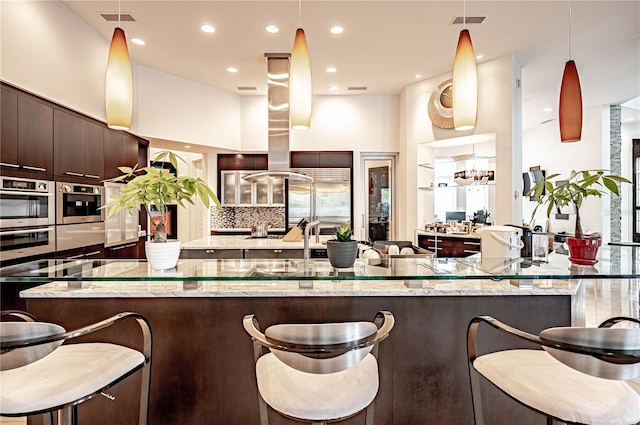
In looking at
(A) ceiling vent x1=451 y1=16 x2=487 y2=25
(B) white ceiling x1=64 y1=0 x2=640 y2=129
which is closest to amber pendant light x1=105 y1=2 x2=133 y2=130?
(B) white ceiling x1=64 y1=0 x2=640 y2=129

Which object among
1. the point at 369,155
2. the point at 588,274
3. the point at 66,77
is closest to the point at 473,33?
the point at 369,155

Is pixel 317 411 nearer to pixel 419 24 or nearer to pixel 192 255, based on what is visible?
pixel 192 255

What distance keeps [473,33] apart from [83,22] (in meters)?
4.33

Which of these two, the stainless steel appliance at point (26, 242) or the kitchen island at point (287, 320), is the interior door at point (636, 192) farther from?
the stainless steel appliance at point (26, 242)

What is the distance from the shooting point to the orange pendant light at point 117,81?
1918 mm

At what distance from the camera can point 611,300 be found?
4.82 m

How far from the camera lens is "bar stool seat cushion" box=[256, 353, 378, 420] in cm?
116

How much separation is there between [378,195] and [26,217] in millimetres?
5070

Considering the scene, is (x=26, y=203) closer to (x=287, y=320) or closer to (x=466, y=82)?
(x=287, y=320)

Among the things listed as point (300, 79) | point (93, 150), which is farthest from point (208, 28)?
point (300, 79)

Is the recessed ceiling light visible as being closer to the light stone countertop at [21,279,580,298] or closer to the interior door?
the light stone countertop at [21,279,580,298]

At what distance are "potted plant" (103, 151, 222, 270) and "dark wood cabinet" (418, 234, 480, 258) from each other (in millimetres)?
4068


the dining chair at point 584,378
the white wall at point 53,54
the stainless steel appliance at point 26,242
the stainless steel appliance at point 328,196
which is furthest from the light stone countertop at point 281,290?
the stainless steel appliance at point 328,196

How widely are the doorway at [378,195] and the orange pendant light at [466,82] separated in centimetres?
453
